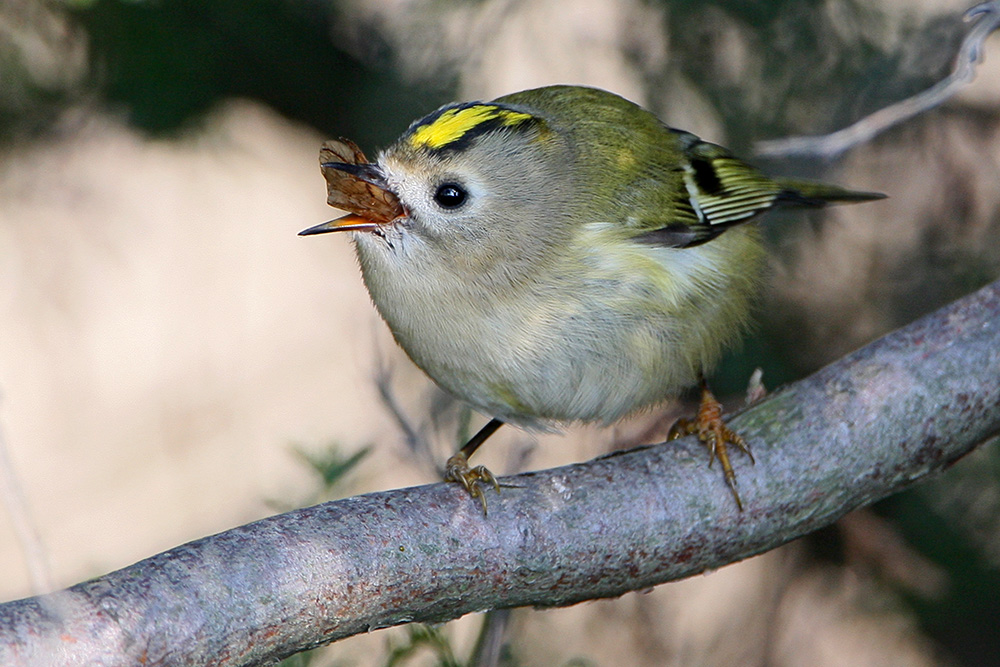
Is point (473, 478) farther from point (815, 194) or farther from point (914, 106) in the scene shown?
point (815, 194)

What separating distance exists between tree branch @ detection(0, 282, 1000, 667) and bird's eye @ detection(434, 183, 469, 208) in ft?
1.75

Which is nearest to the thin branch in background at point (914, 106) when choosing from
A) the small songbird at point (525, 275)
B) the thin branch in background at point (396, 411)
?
the small songbird at point (525, 275)

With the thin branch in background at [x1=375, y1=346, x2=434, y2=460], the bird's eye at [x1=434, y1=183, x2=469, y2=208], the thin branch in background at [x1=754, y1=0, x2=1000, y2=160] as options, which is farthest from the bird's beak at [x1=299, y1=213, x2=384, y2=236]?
the thin branch in background at [x1=754, y1=0, x2=1000, y2=160]

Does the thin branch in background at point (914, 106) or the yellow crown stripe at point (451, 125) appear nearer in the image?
the thin branch in background at point (914, 106)

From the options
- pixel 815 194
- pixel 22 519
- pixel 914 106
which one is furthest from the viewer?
pixel 815 194

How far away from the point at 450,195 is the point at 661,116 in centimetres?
106

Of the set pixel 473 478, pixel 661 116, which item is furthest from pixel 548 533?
pixel 661 116

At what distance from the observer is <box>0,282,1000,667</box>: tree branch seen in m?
1.50

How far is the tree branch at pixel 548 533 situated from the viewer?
1.50 m

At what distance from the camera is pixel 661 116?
9.53ft

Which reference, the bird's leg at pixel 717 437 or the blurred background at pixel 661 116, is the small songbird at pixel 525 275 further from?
the blurred background at pixel 661 116

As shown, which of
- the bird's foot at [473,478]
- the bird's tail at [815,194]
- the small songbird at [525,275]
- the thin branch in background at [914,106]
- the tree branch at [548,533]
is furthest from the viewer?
the bird's tail at [815,194]

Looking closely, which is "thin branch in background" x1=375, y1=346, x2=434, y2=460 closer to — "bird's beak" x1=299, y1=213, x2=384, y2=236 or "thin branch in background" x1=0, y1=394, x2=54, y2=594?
"bird's beak" x1=299, y1=213, x2=384, y2=236

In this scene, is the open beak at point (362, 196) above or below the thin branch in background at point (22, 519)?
above
